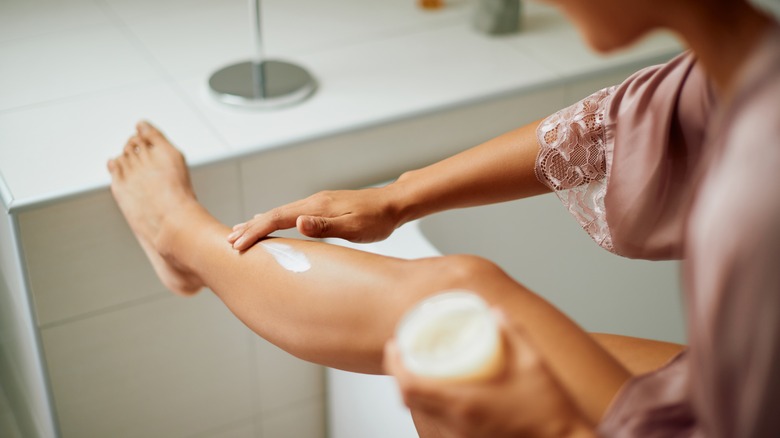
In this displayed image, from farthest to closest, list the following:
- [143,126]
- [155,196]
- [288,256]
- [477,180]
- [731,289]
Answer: [143,126], [155,196], [477,180], [288,256], [731,289]

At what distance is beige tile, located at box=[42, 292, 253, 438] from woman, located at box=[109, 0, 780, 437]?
0.17 m

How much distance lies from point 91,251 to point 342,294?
50 cm

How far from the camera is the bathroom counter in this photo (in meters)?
1.25

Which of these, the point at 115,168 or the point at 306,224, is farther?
the point at 115,168

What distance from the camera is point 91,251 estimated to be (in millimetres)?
1238

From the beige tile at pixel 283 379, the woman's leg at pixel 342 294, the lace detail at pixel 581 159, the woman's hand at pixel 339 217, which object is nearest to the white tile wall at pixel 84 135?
the woman's leg at pixel 342 294

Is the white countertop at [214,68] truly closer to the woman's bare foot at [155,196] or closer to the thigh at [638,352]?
the woman's bare foot at [155,196]

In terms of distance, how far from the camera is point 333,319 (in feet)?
2.88

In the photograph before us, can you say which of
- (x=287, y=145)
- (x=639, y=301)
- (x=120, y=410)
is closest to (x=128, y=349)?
(x=120, y=410)

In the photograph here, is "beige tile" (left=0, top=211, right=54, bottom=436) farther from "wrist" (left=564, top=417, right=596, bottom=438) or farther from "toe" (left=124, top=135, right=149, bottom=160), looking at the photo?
"wrist" (left=564, top=417, right=596, bottom=438)

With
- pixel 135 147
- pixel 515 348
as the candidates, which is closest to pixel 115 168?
pixel 135 147

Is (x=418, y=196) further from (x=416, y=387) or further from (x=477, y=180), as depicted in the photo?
(x=416, y=387)

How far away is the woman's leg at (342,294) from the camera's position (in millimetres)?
778

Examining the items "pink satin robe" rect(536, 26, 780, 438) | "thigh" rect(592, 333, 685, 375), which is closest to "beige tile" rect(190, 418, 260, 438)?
"thigh" rect(592, 333, 685, 375)
